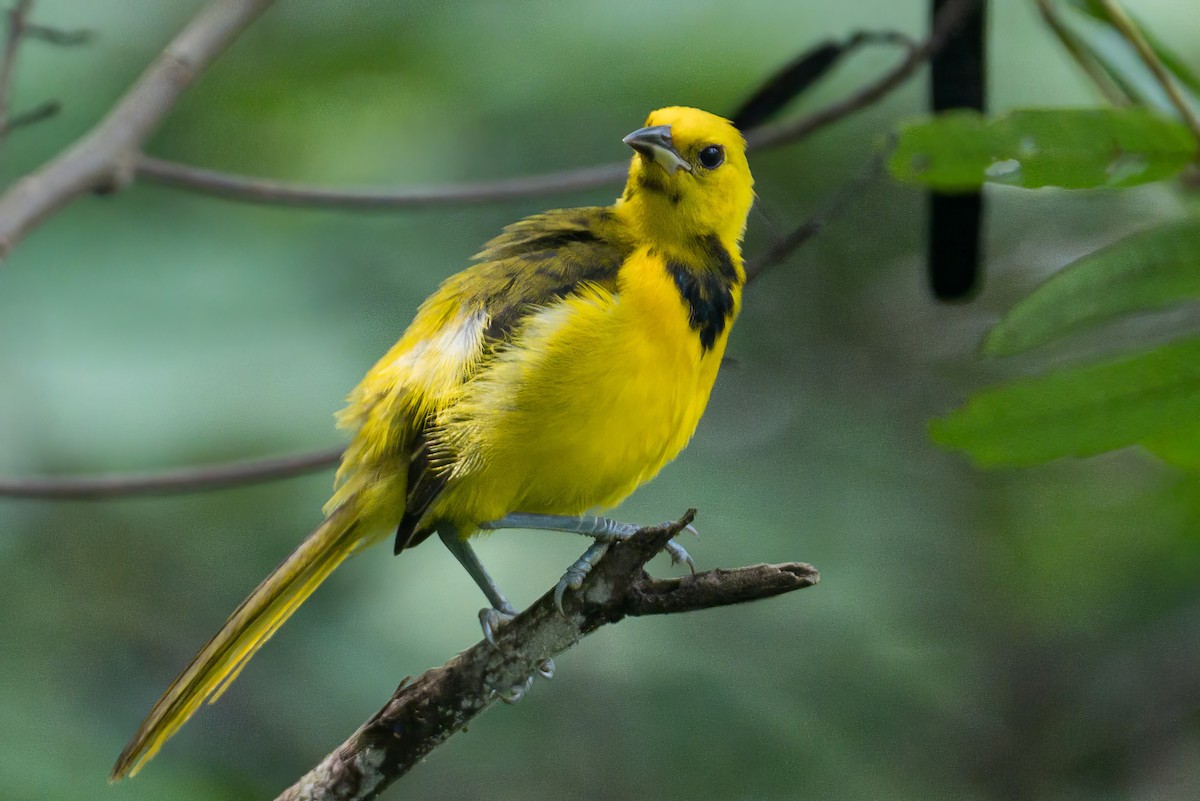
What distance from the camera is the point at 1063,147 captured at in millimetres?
1568

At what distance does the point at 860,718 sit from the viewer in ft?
13.8

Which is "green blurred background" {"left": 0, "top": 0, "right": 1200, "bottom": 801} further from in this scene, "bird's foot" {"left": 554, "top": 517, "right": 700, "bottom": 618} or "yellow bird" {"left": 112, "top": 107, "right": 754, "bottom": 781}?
"bird's foot" {"left": 554, "top": 517, "right": 700, "bottom": 618}

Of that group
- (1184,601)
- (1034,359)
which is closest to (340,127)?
(1034,359)

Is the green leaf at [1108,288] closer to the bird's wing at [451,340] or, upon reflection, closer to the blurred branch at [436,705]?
the blurred branch at [436,705]

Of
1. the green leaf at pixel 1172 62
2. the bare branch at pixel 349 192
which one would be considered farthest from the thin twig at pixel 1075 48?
the bare branch at pixel 349 192

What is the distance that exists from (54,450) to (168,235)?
0.85 meters

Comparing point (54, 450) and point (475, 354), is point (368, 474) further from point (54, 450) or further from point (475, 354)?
point (54, 450)

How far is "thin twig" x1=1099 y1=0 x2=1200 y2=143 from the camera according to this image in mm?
1643

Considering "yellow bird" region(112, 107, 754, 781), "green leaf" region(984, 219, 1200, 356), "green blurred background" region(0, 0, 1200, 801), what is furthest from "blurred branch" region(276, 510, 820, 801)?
"green blurred background" region(0, 0, 1200, 801)

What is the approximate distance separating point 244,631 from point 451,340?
0.75 m

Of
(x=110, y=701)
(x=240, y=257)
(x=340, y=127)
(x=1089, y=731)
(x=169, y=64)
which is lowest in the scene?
(x=1089, y=731)

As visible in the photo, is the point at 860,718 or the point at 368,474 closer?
the point at 368,474

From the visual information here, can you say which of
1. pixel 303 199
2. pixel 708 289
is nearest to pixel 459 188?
pixel 303 199

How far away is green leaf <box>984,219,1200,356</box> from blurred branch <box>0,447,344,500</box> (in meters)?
1.83
